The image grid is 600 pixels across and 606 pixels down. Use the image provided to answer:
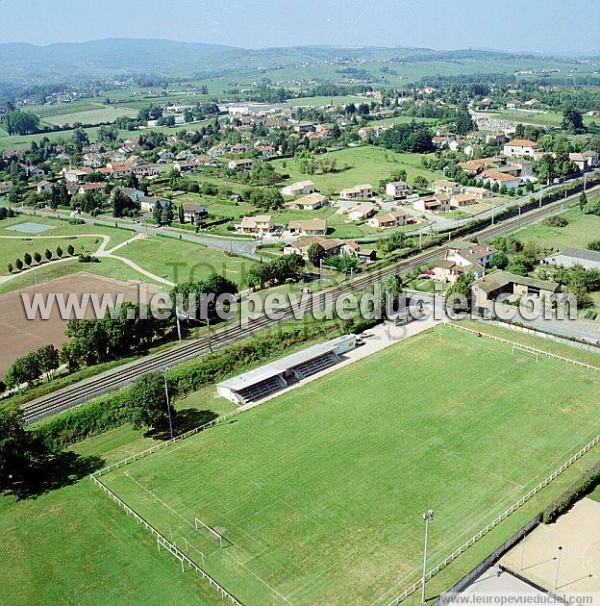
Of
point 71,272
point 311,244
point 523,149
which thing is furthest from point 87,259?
point 523,149

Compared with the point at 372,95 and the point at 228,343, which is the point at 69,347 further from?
the point at 372,95

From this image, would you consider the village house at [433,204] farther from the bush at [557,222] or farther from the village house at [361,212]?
the bush at [557,222]

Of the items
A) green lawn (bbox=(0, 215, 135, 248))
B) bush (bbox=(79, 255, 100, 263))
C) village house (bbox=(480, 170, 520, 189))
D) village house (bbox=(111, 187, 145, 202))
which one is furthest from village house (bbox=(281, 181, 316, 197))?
bush (bbox=(79, 255, 100, 263))

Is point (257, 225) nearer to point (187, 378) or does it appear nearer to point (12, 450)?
point (187, 378)

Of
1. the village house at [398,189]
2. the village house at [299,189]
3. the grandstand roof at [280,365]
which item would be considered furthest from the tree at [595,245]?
the village house at [299,189]

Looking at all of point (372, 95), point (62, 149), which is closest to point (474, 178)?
point (62, 149)

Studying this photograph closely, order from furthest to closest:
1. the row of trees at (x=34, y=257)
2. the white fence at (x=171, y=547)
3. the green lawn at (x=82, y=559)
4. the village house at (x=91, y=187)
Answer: the village house at (x=91, y=187), the row of trees at (x=34, y=257), the green lawn at (x=82, y=559), the white fence at (x=171, y=547)

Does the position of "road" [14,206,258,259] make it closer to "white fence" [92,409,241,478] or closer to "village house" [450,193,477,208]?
"village house" [450,193,477,208]
